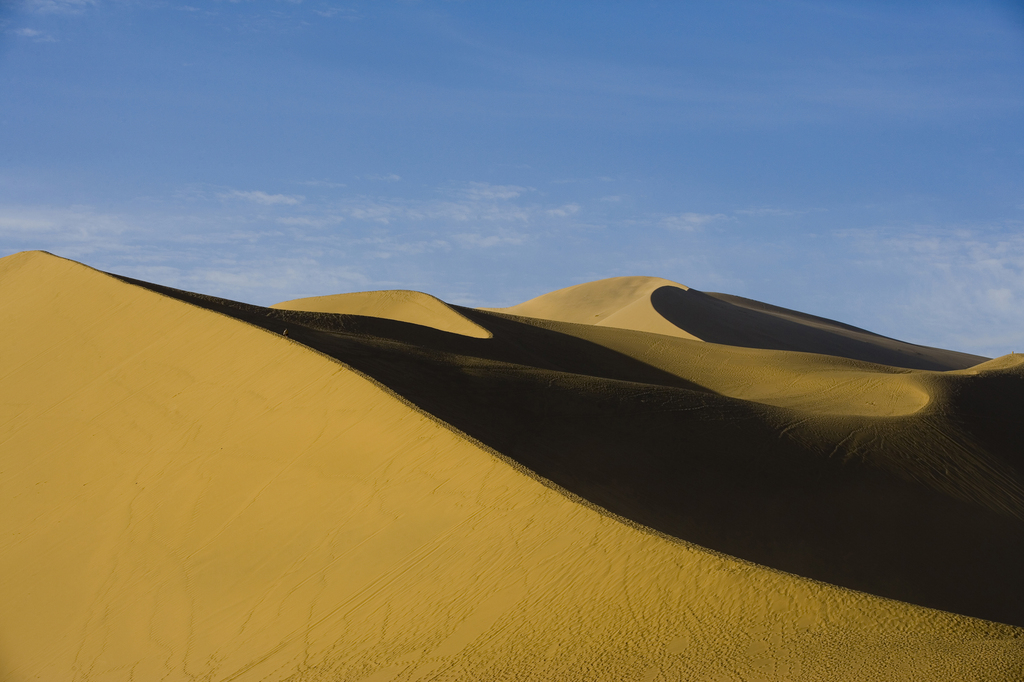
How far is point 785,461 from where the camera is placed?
11.1 metres

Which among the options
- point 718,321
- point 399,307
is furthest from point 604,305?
point 399,307

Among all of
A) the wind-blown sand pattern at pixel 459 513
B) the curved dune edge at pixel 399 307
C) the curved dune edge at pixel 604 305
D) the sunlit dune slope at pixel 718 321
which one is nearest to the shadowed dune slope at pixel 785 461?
the wind-blown sand pattern at pixel 459 513

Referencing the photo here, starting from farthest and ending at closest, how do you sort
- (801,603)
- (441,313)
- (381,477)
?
(441,313) < (381,477) < (801,603)

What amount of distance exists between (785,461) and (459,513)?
17.4 ft

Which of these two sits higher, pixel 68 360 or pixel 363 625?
pixel 68 360

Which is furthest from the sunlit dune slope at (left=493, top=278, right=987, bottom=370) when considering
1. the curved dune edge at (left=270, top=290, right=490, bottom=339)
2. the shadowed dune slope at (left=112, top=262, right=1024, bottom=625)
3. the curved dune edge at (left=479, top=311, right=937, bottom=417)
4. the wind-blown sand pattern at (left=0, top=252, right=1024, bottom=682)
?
the shadowed dune slope at (left=112, top=262, right=1024, bottom=625)

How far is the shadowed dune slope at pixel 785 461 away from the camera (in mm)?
9711

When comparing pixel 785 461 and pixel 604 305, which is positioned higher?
pixel 604 305

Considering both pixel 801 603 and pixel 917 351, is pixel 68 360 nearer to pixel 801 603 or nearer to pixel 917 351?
pixel 801 603

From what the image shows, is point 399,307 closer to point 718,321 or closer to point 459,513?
point 459,513

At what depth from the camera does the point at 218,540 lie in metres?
8.73

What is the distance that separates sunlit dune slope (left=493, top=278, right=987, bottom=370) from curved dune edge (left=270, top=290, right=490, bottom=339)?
1393 centimetres

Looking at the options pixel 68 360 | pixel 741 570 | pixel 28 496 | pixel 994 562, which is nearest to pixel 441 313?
pixel 68 360

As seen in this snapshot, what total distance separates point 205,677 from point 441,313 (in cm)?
1661
